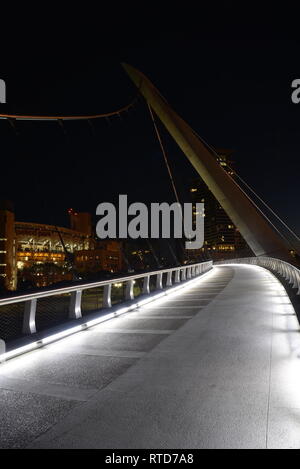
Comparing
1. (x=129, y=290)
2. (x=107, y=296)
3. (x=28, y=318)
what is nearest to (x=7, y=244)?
(x=129, y=290)

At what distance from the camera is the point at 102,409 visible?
411cm

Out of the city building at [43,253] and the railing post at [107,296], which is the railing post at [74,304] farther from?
the city building at [43,253]

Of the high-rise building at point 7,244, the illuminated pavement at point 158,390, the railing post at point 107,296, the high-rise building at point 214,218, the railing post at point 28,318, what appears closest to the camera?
the illuminated pavement at point 158,390

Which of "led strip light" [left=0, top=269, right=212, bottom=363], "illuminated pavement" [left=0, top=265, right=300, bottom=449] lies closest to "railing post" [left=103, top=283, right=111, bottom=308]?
"led strip light" [left=0, top=269, right=212, bottom=363]

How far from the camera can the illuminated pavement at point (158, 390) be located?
347 centimetres

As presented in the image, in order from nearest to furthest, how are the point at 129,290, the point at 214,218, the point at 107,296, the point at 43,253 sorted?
1. the point at 107,296
2. the point at 129,290
3. the point at 214,218
4. the point at 43,253

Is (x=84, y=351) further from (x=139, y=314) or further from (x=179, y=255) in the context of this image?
(x=179, y=255)

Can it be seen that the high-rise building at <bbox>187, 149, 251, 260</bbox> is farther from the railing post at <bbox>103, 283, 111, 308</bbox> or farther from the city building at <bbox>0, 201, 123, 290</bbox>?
the railing post at <bbox>103, 283, 111, 308</bbox>

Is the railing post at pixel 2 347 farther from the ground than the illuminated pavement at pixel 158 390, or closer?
farther from the ground

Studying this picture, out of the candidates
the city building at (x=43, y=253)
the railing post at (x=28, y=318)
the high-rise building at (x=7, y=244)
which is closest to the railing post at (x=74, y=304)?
the railing post at (x=28, y=318)

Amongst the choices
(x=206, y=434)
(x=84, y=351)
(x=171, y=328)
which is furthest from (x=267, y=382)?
(x=171, y=328)

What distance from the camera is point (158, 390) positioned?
466cm

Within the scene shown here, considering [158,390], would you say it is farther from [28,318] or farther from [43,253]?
[43,253]

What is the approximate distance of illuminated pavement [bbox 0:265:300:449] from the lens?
11.4 ft
